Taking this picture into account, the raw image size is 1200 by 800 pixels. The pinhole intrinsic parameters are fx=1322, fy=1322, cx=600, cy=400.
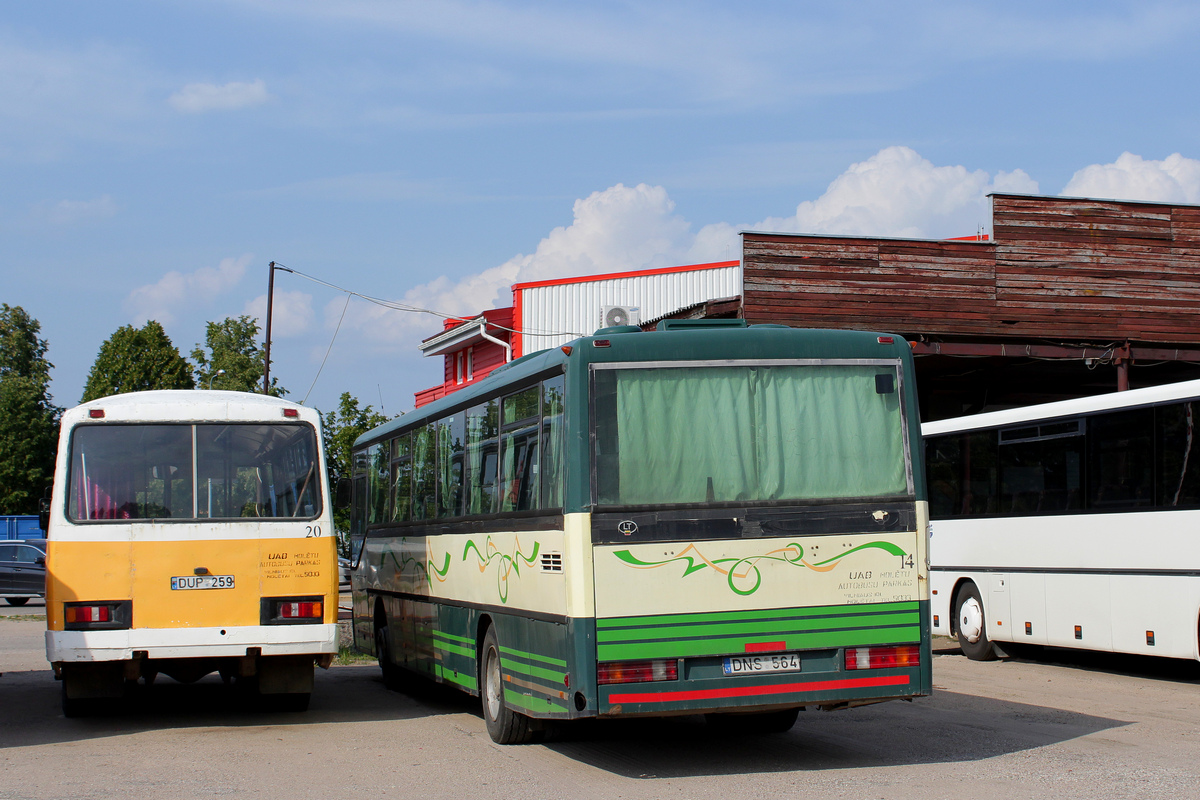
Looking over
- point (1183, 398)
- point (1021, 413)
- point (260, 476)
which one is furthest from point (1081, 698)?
point (260, 476)

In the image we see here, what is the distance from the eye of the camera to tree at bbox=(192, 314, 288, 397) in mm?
58353

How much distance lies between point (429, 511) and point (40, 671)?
23.7ft

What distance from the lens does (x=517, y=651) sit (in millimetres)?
9453

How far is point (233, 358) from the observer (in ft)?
217

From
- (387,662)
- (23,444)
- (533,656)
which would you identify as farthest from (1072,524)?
(23,444)

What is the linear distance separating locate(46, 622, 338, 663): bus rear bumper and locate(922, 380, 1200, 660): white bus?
26.7 feet

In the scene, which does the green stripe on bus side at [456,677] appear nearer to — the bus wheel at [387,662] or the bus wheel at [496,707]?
the bus wheel at [496,707]

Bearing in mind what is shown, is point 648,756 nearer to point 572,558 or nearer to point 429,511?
point 572,558

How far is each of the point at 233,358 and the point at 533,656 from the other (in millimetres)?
59847

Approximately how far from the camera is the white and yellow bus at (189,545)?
420 inches

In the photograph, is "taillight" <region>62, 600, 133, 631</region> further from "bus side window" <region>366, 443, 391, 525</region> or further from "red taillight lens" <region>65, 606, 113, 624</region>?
"bus side window" <region>366, 443, 391, 525</region>

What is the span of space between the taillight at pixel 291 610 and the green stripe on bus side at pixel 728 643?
3763 mm

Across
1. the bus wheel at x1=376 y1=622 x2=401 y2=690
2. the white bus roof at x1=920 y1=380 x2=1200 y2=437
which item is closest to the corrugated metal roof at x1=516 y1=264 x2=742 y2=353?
the white bus roof at x1=920 y1=380 x2=1200 y2=437

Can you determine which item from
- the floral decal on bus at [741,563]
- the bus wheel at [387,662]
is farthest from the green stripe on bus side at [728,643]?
the bus wheel at [387,662]
